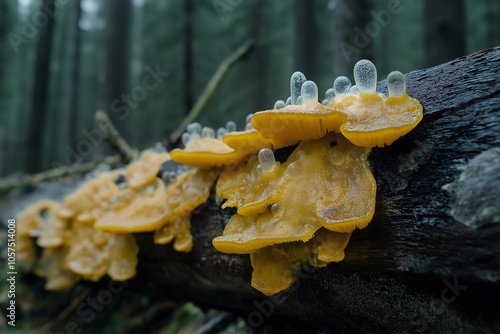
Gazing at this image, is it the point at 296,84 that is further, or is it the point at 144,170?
the point at 144,170

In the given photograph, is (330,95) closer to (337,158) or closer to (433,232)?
(337,158)

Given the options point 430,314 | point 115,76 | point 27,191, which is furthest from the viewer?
point 115,76

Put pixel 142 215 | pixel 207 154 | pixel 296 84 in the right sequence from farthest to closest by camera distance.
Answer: pixel 142 215 → pixel 207 154 → pixel 296 84

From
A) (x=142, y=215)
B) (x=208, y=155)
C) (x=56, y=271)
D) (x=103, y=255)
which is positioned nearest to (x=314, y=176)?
(x=208, y=155)

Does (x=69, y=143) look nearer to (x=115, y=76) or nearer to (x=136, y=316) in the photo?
(x=115, y=76)

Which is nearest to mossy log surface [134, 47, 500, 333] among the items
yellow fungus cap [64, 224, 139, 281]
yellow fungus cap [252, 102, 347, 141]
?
yellow fungus cap [252, 102, 347, 141]

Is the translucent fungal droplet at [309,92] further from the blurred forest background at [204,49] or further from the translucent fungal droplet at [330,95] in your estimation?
the blurred forest background at [204,49]

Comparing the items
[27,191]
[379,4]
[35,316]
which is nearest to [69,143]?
[27,191]
